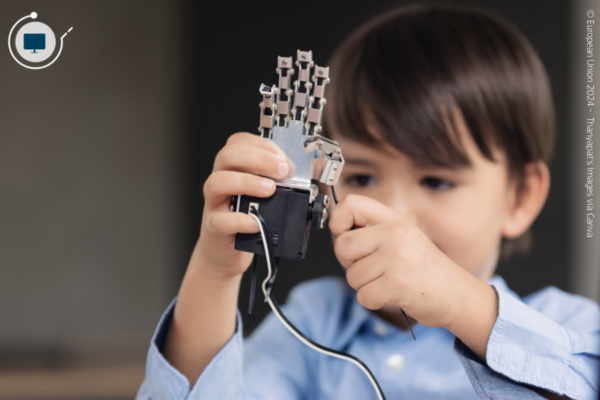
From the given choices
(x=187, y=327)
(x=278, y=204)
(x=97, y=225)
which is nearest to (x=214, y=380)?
(x=187, y=327)

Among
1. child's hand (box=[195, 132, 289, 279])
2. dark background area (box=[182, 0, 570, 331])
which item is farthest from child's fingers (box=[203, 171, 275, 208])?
dark background area (box=[182, 0, 570, 331])

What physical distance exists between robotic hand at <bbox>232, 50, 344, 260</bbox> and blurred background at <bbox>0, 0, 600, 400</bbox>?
0.73 metres

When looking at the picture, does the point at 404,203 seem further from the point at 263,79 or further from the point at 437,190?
the point at 263,79

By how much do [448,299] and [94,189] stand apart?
3.36 feet

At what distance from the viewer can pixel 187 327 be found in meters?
0.45

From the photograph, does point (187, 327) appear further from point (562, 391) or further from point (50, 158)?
point (50, 158)

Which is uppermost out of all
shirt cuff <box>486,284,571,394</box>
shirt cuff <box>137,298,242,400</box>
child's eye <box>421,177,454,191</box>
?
child's eye <box>421,177,454,191</box>

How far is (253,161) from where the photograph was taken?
347mm

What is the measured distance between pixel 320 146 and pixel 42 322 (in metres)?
1.06

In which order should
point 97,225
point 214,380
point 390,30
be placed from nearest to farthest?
1. point 214,380
2. point 390,30
3. point 97,225

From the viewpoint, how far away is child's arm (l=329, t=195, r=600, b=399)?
353 millimetres

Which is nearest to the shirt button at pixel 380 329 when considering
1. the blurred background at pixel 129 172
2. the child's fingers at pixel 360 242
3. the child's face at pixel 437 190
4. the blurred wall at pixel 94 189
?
the child's face at pixel 437 190

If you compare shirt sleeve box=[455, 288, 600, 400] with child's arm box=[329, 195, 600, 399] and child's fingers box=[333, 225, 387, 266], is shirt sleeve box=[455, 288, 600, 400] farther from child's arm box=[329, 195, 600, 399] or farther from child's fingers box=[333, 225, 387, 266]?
→ child's fingers box=[333, 225, 387, 266]

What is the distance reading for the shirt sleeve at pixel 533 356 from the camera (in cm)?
37
